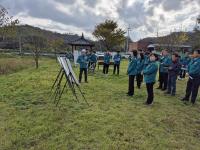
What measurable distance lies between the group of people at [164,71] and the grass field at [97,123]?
606 mm

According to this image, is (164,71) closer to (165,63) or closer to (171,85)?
(165,63)

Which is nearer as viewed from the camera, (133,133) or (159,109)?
(133,133)

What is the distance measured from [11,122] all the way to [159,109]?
484cm

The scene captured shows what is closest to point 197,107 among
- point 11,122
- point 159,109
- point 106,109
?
point 159,109

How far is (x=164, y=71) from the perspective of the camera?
1461 cm

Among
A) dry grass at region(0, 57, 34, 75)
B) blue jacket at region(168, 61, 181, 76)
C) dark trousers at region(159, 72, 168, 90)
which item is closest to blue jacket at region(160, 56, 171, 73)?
dark trousers at region(159, 72, 168, 90)

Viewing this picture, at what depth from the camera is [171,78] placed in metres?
13.5

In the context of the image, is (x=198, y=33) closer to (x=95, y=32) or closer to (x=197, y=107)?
(x=95, y=32)

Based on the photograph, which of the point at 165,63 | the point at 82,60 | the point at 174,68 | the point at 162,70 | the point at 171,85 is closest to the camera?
the point at 174,68

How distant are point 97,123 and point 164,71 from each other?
297 inches

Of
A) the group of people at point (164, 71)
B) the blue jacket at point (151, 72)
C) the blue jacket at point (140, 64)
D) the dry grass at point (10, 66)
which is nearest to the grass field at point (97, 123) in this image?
the group of people at point (164, 71)

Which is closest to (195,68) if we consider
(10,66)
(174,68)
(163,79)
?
(174,68)

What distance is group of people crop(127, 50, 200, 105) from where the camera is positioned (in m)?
10.6

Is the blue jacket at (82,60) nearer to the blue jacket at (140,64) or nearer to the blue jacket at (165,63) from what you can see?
the blue jacket at (140,64)
